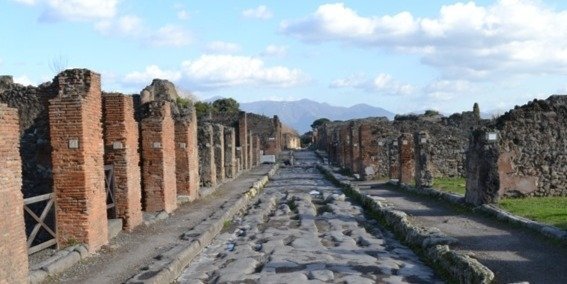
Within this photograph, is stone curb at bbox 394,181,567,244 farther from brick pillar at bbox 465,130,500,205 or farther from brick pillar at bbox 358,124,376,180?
brick pillar at bbox 358,124,376,180

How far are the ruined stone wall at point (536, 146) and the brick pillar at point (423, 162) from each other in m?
4.67

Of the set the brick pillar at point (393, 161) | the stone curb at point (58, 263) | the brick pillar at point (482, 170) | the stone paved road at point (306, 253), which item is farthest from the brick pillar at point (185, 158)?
the brick pillar at point (393, 161)

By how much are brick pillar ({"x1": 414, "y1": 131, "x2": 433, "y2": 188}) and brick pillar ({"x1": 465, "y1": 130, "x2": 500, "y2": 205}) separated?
473cm

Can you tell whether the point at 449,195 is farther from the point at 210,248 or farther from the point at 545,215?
the point at 210,248

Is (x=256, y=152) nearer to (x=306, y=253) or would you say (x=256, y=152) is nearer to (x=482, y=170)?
(x=482, y=170)

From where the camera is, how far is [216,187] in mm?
24375

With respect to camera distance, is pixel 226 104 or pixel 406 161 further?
pixel 226 104

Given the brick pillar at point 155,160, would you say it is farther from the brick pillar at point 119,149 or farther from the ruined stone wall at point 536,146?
the ruined stone wall at point 536,146

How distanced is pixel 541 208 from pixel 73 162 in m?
9.73

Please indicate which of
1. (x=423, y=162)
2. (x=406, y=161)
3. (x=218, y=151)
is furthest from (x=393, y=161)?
(x=218, y=151)

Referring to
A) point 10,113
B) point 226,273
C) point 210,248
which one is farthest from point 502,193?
point 10,113

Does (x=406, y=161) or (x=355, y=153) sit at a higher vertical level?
(x=355, y=153)

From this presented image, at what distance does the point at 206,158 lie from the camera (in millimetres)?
24281

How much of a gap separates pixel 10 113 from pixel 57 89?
12.2 ft
